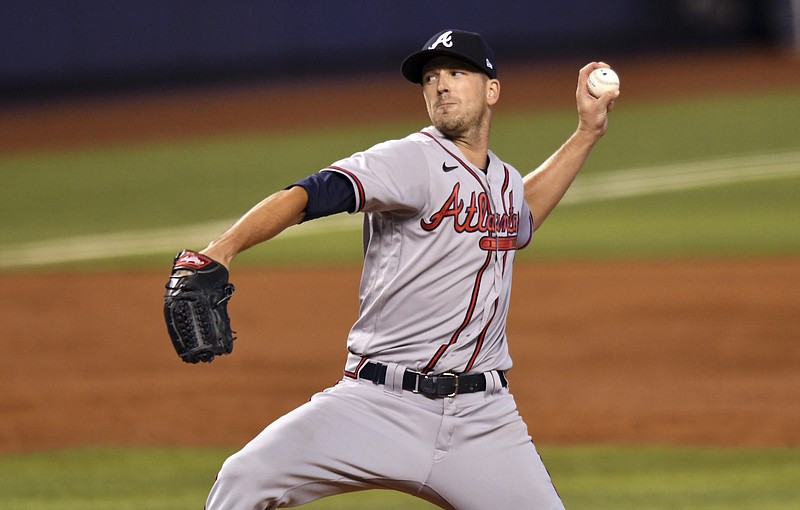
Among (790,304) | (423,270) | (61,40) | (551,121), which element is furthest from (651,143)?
(423,270)

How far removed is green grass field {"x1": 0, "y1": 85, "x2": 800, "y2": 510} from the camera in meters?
5.86

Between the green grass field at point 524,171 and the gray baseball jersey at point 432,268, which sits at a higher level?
the green grass field at point 524,171

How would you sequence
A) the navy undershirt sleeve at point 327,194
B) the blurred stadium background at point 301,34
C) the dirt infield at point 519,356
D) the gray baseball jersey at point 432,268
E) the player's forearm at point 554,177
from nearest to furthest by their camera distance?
the navy undershirt sleeve at point 327,194 < the gray baseball jersey at point 432,268 < the player's forearm at point 554,177 < the dirt infield at point 519,356 < the blurred stadium background at point 301,34

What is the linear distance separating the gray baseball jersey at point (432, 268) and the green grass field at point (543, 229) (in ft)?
7.38

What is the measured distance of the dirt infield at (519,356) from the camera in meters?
7.12

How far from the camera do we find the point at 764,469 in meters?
6.12

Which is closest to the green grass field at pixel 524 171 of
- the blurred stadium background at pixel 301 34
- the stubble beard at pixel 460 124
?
the blurred stadium background at pixel 301 34

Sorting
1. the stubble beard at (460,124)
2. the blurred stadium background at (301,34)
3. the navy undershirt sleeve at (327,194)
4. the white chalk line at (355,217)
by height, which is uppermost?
the blurred stadium background at (301,34)

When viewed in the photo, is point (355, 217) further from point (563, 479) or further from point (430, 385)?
point (430, 385)

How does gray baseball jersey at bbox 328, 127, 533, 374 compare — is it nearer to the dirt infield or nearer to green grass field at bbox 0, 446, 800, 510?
green grass field at bbox 0, 446, 800, 510

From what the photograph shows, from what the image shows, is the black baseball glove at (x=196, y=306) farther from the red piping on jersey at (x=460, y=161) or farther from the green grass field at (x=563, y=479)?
the green grass field at (x=563, y=479)

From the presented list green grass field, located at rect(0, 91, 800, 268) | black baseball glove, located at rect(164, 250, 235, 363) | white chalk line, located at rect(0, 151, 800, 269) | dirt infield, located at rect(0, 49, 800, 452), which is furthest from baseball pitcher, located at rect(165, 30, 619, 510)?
white chalk line, located at rect(0, 151, 800, 269)

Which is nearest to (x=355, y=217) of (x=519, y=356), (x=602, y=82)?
(x=519, y=356)

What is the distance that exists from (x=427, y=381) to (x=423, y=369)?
4cm
